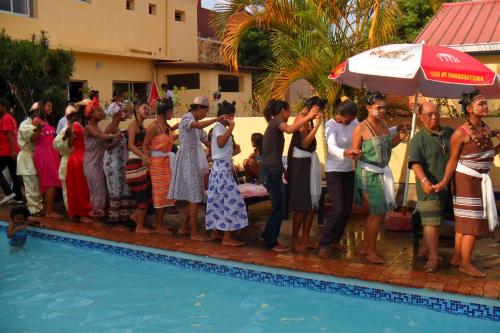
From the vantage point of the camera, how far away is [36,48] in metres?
11.4

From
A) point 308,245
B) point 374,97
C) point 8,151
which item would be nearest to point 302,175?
point 308,245

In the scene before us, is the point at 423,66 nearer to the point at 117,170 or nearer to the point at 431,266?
the point at 431,266

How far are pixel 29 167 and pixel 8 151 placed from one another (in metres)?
1.17

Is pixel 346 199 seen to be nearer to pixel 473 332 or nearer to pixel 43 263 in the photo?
pixel 473 332

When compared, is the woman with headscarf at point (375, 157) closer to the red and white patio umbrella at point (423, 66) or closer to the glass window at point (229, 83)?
the red and white patio umbrella at point (423, 66)

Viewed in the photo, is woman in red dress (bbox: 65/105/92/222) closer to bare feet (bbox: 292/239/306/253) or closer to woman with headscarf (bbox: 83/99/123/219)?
woman with headscarf (bbox: 83/99/123/219)

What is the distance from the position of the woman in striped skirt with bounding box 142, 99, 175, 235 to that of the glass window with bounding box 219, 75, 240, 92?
19.8 metres

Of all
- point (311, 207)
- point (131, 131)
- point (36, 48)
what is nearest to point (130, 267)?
point (131, 131)

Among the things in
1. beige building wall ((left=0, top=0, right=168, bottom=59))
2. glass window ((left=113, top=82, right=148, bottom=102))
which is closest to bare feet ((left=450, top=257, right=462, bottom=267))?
beige building wall ((left=0, top=0, right=168, bottom=59))

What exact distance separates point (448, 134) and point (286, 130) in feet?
5.03

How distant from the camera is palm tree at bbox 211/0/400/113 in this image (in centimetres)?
786

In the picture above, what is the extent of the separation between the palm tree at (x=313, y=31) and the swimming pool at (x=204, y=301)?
3.56 meters

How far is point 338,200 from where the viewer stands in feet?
17.4

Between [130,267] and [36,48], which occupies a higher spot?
[36,48]
